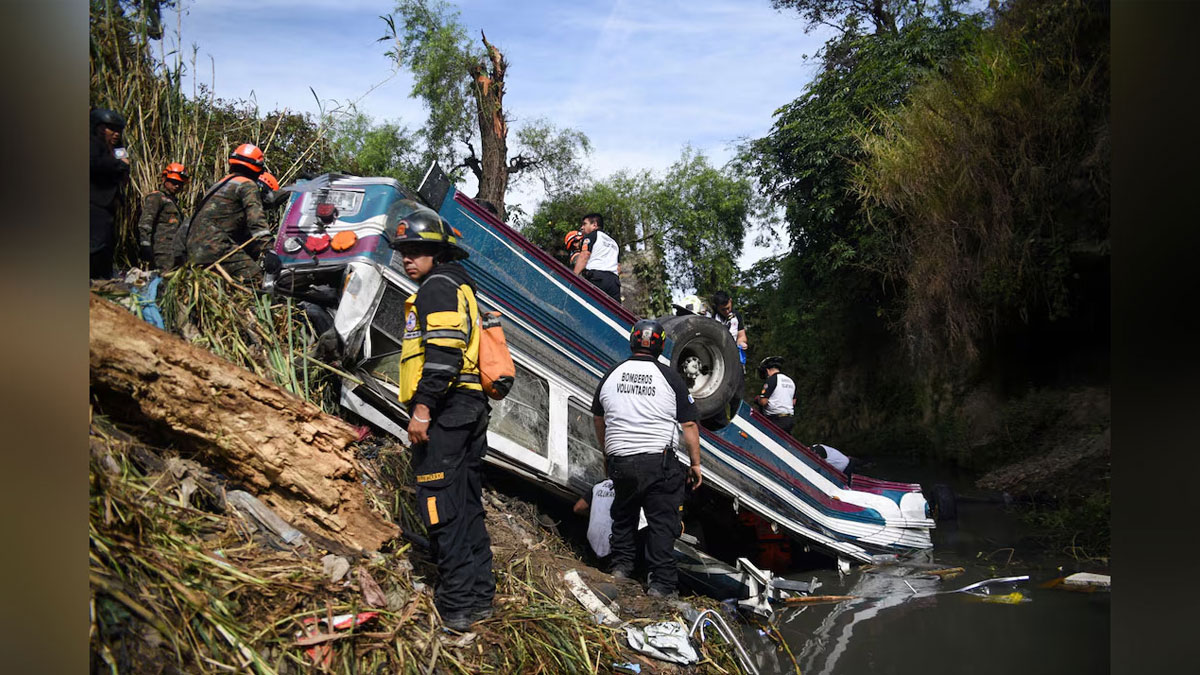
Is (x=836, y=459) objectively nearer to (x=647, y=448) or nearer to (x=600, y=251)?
(x=600, y=251)

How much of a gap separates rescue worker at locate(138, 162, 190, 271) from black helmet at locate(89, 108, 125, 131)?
43cm

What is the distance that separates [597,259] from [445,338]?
11.9 feet

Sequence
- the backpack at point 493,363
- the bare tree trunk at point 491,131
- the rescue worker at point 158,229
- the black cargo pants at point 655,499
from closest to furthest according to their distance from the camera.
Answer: the backpack at point 493,363 → the rescue worker at point 158,229 → the black cargo pants at point 655,499 → the bare tree trunk at point 491,131

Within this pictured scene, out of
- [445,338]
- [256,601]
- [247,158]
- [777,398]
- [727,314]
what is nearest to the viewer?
[256,601]

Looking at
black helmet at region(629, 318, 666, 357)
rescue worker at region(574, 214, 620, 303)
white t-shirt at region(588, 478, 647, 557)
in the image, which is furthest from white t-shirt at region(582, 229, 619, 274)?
white t-shirt at region(588, 478, 647, 557)

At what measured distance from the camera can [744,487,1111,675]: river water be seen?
433cm

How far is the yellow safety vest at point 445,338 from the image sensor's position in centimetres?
330

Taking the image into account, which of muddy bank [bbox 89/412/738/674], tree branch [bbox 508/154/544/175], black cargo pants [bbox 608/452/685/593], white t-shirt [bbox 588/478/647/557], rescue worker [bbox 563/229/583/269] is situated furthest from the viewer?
tree branch [bbox 508/154/544/175]

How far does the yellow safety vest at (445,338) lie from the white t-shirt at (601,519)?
5.24 feet

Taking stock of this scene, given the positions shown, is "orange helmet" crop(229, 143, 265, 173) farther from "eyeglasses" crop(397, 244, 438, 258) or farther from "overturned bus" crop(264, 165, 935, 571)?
"eyeglasses" crop(397, 244, 438, 258)

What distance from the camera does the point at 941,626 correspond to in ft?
16.1

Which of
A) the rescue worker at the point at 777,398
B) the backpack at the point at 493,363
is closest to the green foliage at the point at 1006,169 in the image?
the rescue worker at the point at 777,398

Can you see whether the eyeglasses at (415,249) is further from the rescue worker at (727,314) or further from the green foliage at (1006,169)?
the green foliage at (1006,169)

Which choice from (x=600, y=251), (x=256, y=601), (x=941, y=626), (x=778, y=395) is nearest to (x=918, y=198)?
(x=778, y=395)
